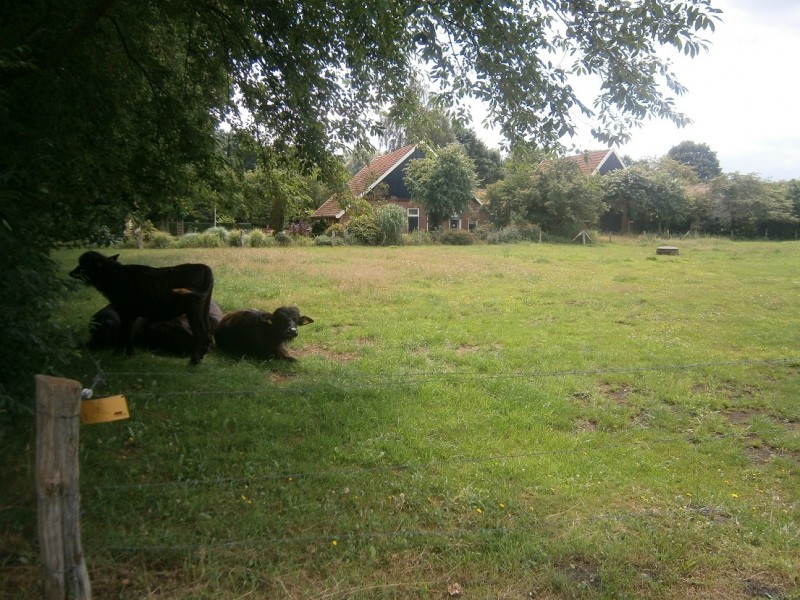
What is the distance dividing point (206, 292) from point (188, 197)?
2.10 meters

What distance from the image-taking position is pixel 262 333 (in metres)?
7.62

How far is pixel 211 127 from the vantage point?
7.87 m

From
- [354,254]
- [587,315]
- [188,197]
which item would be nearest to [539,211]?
[354,254]

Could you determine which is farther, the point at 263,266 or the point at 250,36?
the point at 263,266

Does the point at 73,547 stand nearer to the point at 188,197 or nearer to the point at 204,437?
the point at 204,437

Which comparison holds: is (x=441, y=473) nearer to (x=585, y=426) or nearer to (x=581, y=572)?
(x=581, y=572)

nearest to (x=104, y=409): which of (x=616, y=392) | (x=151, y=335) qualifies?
(x=151, y=335)

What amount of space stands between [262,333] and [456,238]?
28.0 meters

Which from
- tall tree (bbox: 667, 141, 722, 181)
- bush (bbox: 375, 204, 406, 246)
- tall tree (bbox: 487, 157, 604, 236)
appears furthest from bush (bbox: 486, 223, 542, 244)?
tall tree (bbox: 667, 141, 722, 181)

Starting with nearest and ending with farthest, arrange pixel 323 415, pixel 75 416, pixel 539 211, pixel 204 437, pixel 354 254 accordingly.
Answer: pixel 75 416, pixel 204 437, pixel 323 415, pixel 354 254, pixel 539 211

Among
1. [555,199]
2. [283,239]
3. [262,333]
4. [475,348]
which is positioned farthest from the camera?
[555,199]

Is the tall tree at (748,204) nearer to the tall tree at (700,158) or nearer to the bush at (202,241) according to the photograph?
the tall tree at (700,158)

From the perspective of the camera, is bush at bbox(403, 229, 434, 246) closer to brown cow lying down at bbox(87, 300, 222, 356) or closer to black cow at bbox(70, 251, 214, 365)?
brown cow lying down at bbox(87, 300, 222, 356)

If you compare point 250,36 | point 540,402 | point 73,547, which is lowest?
point 540,402
